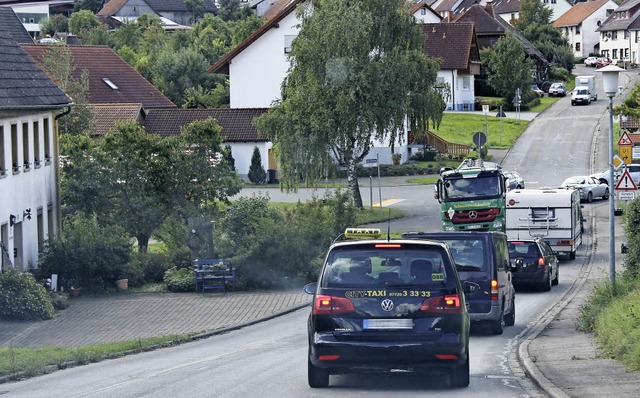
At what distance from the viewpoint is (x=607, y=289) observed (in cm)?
2284

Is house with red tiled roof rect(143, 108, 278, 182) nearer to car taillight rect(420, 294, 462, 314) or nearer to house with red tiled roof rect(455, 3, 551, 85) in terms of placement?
house with red tiled roof rect(455, 3, 551, 85)

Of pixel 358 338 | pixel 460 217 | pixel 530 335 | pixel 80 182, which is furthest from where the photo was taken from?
pixel 460 217


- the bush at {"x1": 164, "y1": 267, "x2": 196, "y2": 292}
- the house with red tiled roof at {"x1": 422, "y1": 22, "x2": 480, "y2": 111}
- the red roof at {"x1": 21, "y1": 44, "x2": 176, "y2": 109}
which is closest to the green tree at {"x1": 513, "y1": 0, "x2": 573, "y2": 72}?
the house with red tiled roof at {"x1": 422, "y1": 22, "x2": 480, "y2": 111}

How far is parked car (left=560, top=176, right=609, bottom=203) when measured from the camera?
57156 mm

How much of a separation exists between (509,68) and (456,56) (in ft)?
17.9

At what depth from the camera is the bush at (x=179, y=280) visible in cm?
3225

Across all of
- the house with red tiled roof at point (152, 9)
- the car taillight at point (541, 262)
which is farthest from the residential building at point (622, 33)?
the car taillight at point (541, 262)

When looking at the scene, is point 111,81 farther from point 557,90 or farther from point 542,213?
point 557,90

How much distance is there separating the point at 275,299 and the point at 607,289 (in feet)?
32.3

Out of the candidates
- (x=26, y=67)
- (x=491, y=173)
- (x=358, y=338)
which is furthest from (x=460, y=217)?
(x=358, y=338)

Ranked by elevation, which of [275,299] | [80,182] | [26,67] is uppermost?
[26,67]

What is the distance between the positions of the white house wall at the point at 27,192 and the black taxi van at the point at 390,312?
59.8 ft

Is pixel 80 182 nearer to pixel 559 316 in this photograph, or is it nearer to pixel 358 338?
pixel 559 316

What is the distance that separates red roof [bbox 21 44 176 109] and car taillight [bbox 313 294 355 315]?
192 feet
